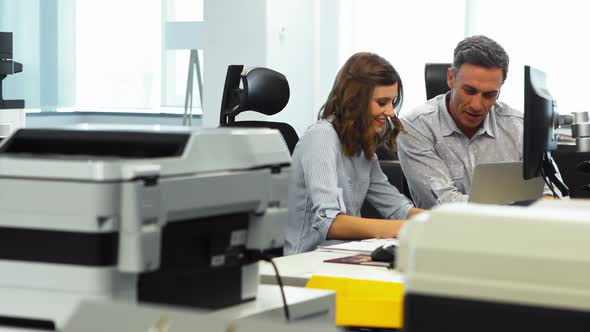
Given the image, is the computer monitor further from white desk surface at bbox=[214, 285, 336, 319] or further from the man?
white desk surface at bbox=[214, 285, 336, 319]

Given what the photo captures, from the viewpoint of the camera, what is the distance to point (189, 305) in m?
1.36

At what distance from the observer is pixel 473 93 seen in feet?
10.5

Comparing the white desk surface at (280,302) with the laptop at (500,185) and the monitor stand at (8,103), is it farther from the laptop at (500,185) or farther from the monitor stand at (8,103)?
the monitor stand at (8,103)

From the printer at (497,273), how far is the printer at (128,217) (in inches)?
18.6

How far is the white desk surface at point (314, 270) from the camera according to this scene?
2004 millimetres

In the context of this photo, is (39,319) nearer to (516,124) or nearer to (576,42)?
(516,124)

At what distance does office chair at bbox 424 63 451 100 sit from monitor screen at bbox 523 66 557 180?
5.09ft

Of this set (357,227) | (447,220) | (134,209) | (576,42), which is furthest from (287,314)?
(576,42)

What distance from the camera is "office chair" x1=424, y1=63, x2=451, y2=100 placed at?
4.11m

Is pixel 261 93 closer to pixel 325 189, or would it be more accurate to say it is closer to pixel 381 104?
pixel 381 104

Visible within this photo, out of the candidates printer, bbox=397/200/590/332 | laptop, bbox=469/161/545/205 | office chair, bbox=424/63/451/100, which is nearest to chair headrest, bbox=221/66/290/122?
office chair, bbox=424/63/451/100

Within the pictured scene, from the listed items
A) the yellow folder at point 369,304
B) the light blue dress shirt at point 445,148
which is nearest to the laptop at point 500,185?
the light blue dress shirt at point 445,148

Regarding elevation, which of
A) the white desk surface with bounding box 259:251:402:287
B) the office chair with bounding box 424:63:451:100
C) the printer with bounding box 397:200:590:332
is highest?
the office chair with bounding box 424:63:451:100

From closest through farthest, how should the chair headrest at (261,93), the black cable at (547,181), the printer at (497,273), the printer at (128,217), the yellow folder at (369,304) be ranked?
the printer at (497,273) → the printer at (128,217) → the yellow folder at (369,304) → the black cable at (547,181) → the chair headrest at (261,93)
